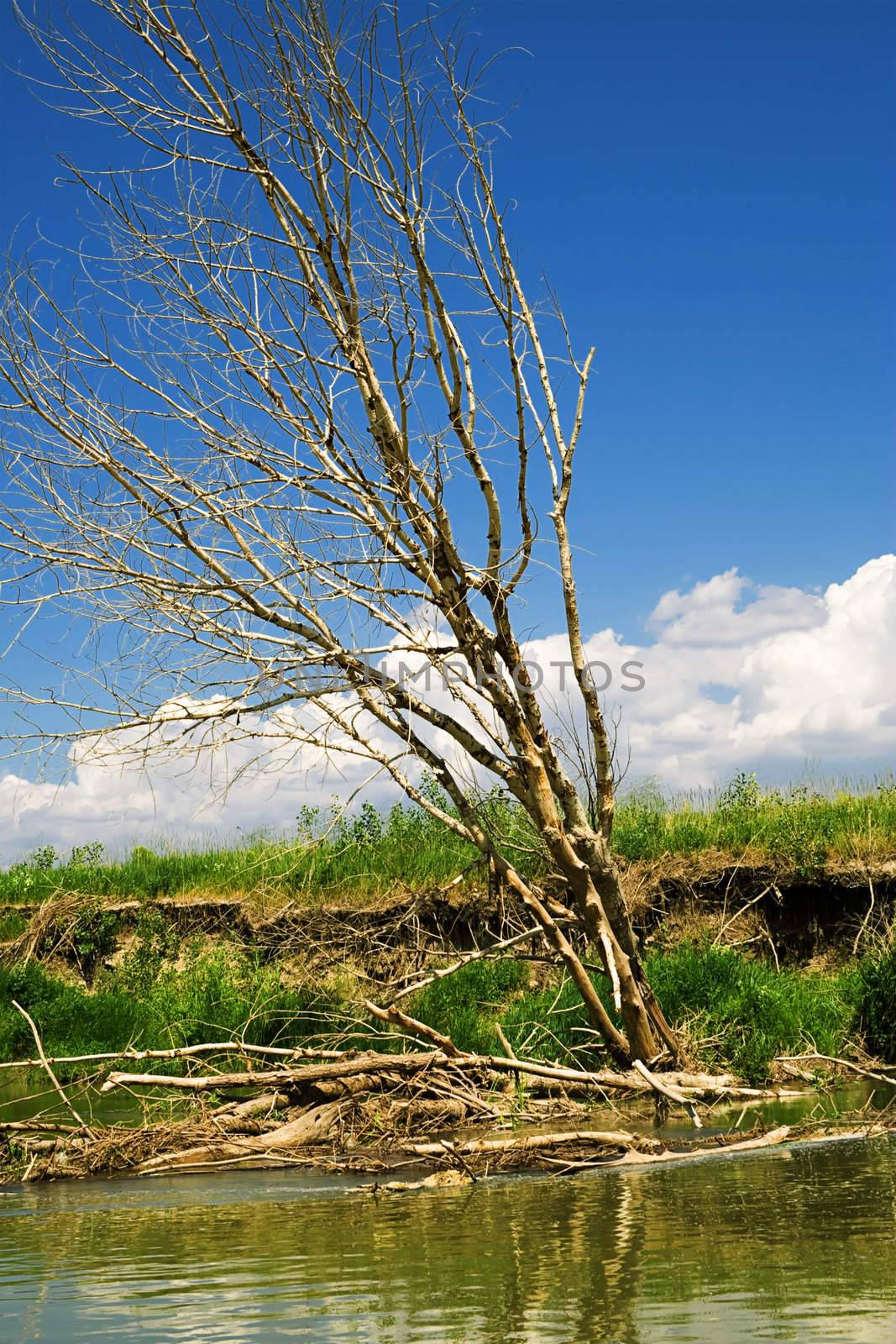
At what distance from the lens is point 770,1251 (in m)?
4.18

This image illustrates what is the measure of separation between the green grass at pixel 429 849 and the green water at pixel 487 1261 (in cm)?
661

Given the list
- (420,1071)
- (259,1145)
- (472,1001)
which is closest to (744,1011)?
(472,1001)

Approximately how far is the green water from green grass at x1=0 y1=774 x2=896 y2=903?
6.61 metres

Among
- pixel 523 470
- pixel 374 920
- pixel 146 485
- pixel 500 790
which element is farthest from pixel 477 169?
pixel 374 920

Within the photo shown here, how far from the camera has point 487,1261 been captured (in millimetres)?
4230

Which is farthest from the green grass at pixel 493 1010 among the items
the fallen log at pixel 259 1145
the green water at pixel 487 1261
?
the green water at pixel 487 1261

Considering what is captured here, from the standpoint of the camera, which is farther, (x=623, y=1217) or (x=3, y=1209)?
(x=3, y=1209)

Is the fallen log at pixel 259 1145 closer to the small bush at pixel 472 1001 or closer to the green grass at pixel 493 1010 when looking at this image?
the green grass at pixel 493 1010

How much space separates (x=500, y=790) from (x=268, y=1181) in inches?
115

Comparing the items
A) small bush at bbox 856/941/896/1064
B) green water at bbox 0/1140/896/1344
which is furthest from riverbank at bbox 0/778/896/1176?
green water at bbox 0/1140/896/1344

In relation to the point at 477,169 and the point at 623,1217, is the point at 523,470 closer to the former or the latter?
the point at 477,169

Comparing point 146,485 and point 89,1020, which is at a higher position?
point 146,485

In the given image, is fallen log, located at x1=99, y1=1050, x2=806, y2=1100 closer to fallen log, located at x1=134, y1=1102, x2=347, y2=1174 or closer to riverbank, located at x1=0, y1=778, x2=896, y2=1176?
riverbank, located at x1=0, y1=778, x2=896, y2=1176

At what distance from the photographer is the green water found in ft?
11.3
